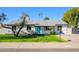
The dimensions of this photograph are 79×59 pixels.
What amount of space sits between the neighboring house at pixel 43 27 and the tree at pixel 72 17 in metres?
0.10

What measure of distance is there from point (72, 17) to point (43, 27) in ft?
2.03

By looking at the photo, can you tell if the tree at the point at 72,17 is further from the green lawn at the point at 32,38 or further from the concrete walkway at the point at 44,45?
the green lawn at the point at 32,38

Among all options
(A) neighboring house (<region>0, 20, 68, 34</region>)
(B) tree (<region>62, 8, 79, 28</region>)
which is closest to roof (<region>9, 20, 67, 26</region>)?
(A) neighboring house (<region>0, 20, 68, 34</region>)

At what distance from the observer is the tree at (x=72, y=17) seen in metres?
6.20

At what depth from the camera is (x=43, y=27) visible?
6.33 metres

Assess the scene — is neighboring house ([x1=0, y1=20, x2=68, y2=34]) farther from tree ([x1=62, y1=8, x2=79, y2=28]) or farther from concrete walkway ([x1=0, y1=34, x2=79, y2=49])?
concrete walkway ([x1=0, y1=34, x2=79, y2=49])

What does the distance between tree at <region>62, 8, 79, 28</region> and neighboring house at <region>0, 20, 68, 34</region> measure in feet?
0.33

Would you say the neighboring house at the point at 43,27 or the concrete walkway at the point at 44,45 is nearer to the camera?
the concrete walkway at the point at 44,45

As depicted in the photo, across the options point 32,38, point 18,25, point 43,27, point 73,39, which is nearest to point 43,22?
point 43,27

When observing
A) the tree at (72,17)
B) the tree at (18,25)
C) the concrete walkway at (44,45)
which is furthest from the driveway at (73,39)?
the tree at (18,25)

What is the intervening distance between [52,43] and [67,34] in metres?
0.37
